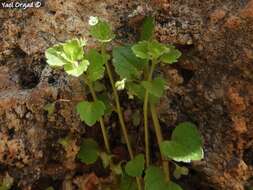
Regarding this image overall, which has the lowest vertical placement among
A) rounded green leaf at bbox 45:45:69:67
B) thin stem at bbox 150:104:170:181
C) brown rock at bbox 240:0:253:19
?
thin stem at bbox 150:104:170:181

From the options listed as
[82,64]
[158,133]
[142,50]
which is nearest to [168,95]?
[158,133]

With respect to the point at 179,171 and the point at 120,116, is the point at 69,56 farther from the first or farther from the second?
the point at 179,171

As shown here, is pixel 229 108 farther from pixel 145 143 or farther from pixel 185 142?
pixel 145 143

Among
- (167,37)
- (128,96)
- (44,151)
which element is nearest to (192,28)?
(167,37)

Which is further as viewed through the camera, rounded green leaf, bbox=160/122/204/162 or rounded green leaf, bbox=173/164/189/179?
rounded green leaf, bbox=173/164/189/179

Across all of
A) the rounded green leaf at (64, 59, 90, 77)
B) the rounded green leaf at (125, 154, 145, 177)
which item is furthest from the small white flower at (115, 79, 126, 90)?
the rounded green leaf at (125, 154, 145, 177)

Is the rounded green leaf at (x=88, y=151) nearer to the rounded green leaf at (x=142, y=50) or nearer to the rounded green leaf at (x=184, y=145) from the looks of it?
the rounded green leaf at (x=184, y=145)

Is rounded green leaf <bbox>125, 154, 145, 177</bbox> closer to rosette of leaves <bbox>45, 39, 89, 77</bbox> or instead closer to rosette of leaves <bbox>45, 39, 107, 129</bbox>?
rosette of leaves <bbox>45, 39, 107, 129</bbox>

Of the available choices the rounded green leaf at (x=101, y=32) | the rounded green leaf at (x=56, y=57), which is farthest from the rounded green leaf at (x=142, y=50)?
the rounded green leaf at (x=56, y=57)
